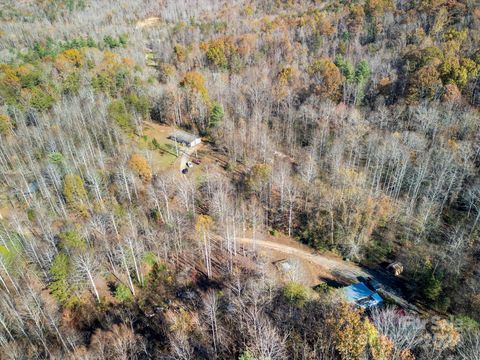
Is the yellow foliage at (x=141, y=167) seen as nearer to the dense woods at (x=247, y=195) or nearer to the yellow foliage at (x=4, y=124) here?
the dense woods at (x=247, y=195)

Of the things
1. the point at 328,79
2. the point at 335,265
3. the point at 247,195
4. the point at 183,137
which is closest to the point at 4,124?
the point at 183,137

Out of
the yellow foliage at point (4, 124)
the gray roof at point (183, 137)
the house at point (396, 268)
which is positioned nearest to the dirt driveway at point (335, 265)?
the house at point (396, 268)

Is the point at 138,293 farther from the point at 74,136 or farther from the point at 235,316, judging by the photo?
the point at 74,136

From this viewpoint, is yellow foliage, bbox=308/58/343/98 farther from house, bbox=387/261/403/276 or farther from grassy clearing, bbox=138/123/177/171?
house, bbox=387/261/403/276

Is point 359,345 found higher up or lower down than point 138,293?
higher up

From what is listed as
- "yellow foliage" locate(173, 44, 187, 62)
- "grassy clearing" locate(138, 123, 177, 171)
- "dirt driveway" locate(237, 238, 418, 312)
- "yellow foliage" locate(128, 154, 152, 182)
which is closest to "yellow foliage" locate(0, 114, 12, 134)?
"grassy clearing" locate(138, 123, 177, 171)

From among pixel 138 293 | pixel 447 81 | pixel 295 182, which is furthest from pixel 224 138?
pixel 447 81
